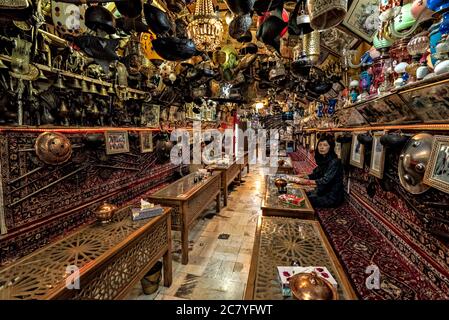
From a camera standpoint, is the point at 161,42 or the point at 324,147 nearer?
the point at 161,42

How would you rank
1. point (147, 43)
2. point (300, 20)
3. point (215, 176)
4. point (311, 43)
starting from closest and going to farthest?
point (300, 20), point (311, 43), point (147, 43), point (215, 176)

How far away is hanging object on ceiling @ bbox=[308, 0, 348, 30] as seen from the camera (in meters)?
1.55

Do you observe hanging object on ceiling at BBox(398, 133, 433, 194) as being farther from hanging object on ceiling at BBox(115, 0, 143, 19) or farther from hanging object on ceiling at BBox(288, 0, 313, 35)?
hanging object on ceiling at BBox(115, 0, 143, 19)

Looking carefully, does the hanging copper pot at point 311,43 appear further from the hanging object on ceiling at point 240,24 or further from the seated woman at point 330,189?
the seated woman at point 330,189

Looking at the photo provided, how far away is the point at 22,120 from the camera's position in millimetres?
3041

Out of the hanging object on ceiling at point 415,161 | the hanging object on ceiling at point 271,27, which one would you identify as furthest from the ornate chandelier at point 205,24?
the hanging object on ceiling at point 415,161

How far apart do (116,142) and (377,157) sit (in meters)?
4.79

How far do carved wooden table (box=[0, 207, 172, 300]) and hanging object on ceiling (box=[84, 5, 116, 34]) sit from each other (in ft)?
7.65

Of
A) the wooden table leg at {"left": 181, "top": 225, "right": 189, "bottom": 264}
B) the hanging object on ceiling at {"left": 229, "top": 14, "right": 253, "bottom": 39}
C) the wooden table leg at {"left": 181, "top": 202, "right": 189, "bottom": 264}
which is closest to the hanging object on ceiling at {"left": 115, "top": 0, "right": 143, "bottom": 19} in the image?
the hanging object on ceiling at {"left": 229, "top": 14, "right": 253, "bottom": 39}

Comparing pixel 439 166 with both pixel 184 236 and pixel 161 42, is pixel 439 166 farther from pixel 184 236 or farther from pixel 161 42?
pixel 184 236

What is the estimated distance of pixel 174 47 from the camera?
2.41 metres

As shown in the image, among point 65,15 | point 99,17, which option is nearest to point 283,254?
point 99,17

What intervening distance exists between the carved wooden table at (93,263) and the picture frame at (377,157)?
10.1ft
